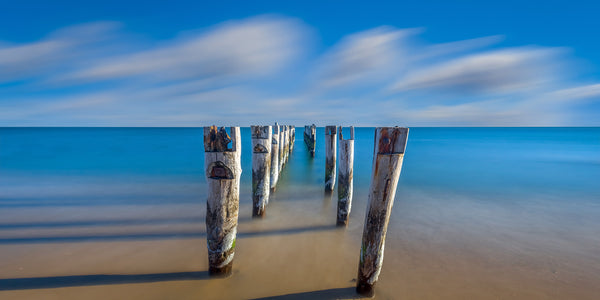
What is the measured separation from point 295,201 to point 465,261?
422 cm

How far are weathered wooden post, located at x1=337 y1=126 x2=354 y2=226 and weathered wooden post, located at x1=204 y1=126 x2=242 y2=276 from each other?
2.76m

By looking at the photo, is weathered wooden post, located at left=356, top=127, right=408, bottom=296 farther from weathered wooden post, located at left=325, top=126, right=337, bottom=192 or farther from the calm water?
weathered wooden post, located at left=325, top=126, right=337, bottom=192

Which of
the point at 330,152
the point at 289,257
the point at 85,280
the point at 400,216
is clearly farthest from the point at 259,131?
the point at 85,280

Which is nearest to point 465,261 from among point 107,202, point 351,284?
point 351,284

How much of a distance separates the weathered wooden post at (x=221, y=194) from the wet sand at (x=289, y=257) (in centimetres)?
35

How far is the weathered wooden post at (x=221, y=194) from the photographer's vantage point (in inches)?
126

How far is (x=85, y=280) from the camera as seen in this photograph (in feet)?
11.4

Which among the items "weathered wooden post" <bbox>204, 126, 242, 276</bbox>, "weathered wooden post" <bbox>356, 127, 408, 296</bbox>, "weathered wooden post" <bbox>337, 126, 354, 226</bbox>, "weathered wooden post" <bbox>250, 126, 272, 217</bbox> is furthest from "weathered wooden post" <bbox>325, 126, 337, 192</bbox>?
"weathered wooden post" <bbox>356, 127, 408, 296</bbox>

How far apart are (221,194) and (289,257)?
170cm

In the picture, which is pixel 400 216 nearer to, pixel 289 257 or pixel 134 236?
pixel 289 257

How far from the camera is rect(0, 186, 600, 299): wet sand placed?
343 centimetres

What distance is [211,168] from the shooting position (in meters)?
3.24

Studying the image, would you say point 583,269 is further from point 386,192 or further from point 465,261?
point 386,192

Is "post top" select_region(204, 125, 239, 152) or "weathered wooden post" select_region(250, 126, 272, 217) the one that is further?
"weathered wooden post" select_region(250, 126, 272, 217)
